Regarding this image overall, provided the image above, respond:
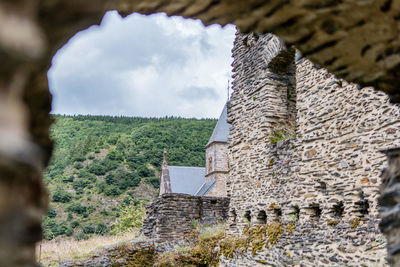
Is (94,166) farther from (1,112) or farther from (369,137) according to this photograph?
(1,112)

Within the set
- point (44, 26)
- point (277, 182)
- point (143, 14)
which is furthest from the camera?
point (277, 182)

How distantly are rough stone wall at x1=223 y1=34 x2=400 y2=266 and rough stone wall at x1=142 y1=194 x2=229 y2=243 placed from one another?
7.54 ft

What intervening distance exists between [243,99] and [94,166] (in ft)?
111

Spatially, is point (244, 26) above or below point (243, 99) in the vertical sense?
below

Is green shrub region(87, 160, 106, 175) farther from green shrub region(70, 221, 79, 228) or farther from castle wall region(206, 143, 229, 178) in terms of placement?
castle wall region(206, 143, 229, 178)

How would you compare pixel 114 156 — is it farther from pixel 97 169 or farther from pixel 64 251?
pixel 64 251

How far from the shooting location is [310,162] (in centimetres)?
680

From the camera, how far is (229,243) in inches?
356

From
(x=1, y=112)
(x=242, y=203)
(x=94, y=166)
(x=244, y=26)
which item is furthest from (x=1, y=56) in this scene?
(x=94, y=166)

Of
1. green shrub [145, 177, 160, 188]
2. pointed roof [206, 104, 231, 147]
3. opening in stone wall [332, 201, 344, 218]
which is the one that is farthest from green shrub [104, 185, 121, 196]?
opening in stone wall [332, 201, 344, 218]

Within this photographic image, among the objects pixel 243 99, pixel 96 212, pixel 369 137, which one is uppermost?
pixel 243 99

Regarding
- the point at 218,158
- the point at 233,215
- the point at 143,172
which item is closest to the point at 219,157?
the point at 218,158

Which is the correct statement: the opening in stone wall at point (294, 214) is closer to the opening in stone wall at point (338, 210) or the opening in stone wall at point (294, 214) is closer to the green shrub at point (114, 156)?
the opening in stone wall at point (338, 210)

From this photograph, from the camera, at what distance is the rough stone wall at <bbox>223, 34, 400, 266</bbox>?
561 cm
